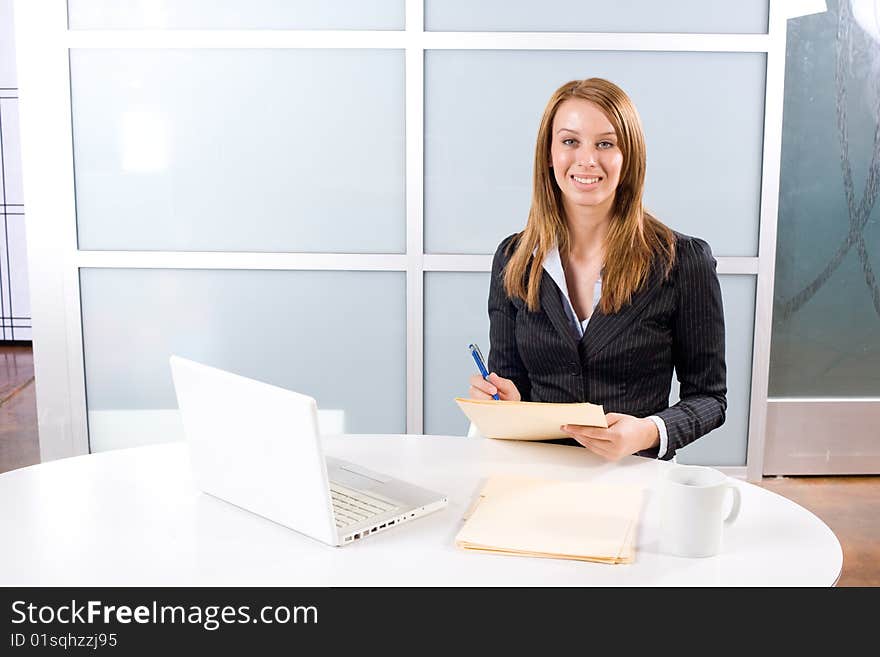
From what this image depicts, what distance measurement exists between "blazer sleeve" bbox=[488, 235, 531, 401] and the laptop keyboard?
700 millimetres

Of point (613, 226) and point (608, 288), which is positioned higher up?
point (613, 226)

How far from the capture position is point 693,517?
1243mm

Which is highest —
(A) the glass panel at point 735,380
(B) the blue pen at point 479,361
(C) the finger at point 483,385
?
(B) the blue pen at point 479,361

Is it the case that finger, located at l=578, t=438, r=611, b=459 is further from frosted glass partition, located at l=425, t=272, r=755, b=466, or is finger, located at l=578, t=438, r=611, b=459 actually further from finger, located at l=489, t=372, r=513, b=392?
frosted glass partition, located at l=425, t=272, r=755, b=466

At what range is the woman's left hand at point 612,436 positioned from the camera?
1597 millimetres

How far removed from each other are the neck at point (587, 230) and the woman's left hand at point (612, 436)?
0.48 meters

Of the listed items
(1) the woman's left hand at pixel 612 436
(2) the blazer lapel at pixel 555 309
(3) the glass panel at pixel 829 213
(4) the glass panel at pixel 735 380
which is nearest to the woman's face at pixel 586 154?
(2) the blazer lapel at pixel 555 309

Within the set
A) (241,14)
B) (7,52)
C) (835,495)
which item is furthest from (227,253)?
(7,52)

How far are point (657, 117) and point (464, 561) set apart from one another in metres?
2.35

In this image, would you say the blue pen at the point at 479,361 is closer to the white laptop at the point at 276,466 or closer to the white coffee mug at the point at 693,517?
the white laptop at the point at 276,466

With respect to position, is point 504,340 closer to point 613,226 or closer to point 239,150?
point 613,226

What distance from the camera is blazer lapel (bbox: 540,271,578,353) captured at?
6.39 ft

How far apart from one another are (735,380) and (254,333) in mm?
1702

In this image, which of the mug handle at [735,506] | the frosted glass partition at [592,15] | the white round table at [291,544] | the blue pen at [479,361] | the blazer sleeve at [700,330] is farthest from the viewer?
the frosted glass partition at [592,15]
